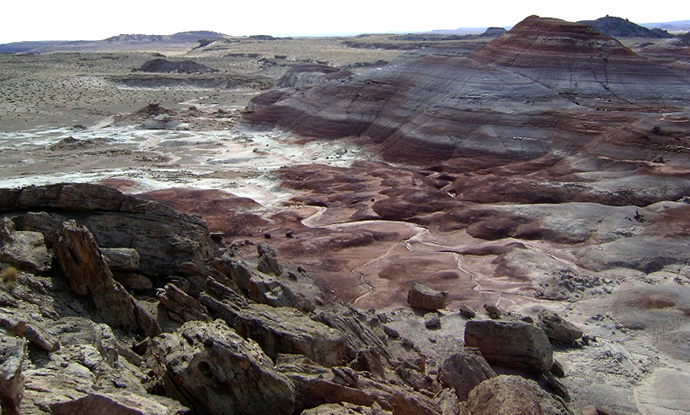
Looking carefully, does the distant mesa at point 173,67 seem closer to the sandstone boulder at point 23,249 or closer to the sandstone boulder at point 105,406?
the sandstone boulder at point 23,249

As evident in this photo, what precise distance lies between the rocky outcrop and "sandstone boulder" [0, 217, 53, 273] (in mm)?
1484

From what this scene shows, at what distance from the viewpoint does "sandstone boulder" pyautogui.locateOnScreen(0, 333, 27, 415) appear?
559cm

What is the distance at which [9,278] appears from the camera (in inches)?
360

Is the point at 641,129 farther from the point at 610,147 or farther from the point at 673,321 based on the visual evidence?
the point at 673,321

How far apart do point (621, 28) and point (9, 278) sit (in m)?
142

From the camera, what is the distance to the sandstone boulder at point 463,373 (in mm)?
11344

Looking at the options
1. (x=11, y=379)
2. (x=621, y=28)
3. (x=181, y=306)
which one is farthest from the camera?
(x=621, y=28)

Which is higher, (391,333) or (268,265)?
(268,265)

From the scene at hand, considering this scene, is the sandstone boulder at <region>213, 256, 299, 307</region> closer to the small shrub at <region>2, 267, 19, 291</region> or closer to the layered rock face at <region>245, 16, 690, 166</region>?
the small shrub at <region>2, 267, 19, 291</region>

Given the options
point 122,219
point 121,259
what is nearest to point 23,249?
point 121,259

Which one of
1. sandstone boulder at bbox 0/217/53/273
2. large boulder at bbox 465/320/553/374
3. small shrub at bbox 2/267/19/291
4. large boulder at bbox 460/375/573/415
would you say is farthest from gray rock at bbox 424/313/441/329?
small shrub at bbox 2/267/19/291

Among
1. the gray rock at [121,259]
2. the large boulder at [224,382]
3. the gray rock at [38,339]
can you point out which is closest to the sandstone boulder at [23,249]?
the gray rock at [121,259]

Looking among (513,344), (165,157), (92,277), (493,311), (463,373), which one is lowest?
(493,311)

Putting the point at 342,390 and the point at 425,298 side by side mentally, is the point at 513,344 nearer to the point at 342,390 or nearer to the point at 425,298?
the point at 425,298
